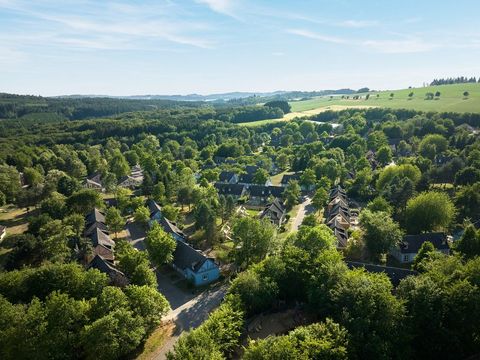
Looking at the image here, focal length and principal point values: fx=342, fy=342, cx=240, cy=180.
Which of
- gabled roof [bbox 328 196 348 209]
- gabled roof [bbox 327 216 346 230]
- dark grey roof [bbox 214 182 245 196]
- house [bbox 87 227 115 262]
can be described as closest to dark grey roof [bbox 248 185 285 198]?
dark grey roof [bbox 214 182 245 196]

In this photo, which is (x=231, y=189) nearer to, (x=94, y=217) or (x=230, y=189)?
(x=230, y=189)

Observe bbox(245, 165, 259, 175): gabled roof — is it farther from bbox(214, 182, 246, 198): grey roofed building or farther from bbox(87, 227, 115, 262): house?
bbox(87, 227, 115, 262): house

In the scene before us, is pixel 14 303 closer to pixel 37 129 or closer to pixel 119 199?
pixel 119 199

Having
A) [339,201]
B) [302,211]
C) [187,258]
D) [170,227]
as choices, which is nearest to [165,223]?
[170,227]

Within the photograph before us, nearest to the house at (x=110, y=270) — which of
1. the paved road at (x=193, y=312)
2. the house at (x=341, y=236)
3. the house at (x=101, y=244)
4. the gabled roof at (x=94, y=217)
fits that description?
the house at (x=101, y=244)

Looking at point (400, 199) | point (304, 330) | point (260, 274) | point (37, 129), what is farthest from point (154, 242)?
point (37, 129)

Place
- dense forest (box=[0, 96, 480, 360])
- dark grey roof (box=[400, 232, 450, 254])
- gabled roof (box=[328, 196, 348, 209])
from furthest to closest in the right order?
1. gabled roof (box=[328, 196, 348, 209])
2. dark grey roof (box=[400, 232, 450, 254])
3. dense forest (box=[0, 96, 480, 360])
